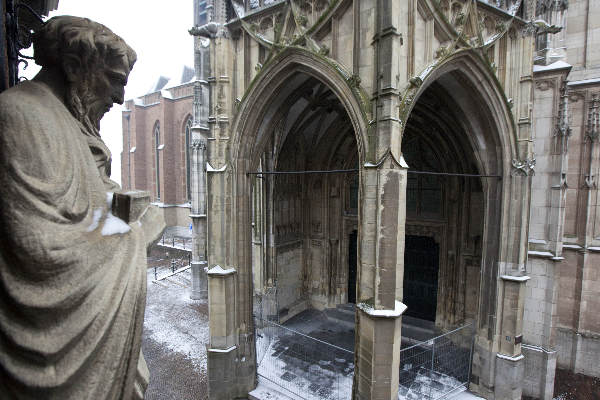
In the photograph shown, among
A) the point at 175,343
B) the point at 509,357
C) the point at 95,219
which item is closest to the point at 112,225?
the point at 95,219

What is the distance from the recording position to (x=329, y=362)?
8328 millimetres

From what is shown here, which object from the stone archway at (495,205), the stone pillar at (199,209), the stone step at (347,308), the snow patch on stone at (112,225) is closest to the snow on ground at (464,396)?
the stone archway at (495,205)

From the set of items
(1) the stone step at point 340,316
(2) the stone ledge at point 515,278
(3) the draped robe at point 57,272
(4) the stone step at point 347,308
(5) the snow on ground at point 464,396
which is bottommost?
(5) the snow on ground at point 464,396

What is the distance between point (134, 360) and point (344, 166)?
10.0 metres

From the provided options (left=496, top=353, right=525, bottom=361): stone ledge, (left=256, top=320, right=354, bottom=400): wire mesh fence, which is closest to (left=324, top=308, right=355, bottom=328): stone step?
(left=256, top=320, right=354, bottom=400): wire mesh fence

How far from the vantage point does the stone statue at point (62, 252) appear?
3.30 feet

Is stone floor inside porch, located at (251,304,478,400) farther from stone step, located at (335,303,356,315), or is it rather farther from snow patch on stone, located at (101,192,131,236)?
snow patch on stone, located at (101,192,131,236)

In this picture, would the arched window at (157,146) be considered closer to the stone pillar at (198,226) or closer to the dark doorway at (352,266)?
the stone pillar at (198,226)

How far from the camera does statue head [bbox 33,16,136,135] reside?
57.4 inches

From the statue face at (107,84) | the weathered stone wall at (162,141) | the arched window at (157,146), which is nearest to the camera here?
the statue face at (107,84)

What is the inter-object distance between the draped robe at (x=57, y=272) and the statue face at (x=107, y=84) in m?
0.26

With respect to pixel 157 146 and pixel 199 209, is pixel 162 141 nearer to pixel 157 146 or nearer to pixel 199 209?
pixel 157 146

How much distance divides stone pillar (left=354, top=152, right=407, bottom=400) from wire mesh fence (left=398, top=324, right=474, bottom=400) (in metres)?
1.47

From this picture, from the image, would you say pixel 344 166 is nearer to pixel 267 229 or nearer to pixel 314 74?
pixel 267 229
